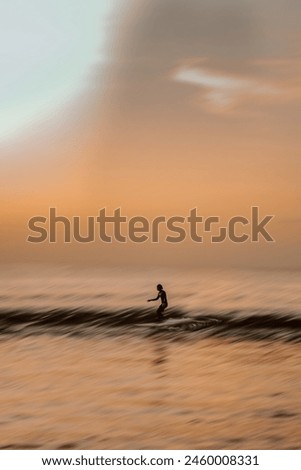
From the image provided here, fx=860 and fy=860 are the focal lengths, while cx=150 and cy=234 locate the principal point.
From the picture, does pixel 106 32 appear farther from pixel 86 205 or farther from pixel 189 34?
pixel 86 205

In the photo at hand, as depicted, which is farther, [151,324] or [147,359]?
[151,324]

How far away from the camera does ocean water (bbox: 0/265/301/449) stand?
9.63 feet

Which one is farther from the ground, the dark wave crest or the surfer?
the surfer

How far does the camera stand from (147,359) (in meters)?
3.16

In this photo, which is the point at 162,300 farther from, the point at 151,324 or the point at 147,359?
the point at 147,359

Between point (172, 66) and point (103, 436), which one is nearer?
point (103, 436)

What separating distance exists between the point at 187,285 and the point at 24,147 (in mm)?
817

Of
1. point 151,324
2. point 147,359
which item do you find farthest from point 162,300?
point 147,359

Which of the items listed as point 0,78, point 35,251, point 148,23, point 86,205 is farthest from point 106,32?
point 35,251

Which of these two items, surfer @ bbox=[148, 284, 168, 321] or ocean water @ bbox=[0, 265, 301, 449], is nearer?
ocean water @ bbox=[0, 265, 301, 449]

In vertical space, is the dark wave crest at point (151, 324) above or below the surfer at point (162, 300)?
below

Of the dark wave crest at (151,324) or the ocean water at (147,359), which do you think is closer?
the ocean water at (147,359)

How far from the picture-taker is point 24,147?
3.29m

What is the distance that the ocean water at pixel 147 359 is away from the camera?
9.63ft
